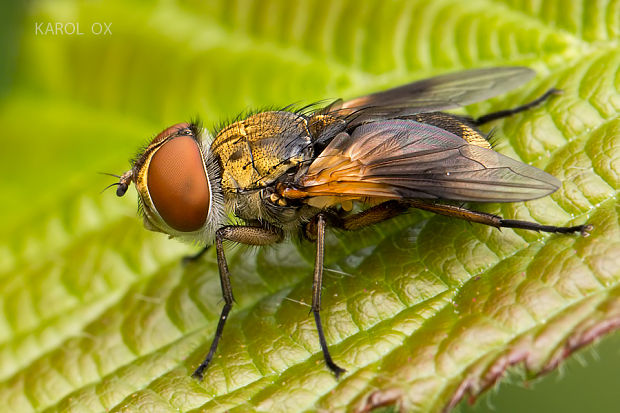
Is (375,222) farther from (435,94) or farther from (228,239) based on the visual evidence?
(435,94)

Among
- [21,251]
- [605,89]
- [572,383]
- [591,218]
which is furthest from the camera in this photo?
[572,383]

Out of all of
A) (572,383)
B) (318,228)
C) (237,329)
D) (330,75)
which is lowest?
(572,383)

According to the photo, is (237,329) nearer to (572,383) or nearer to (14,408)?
(14,408)

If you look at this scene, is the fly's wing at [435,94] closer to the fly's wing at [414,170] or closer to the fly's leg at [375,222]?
the fly's wing at [414,170]

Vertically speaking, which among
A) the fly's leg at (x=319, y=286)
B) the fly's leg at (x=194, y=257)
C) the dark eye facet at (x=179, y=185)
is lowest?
the fly's leg at (x=319, y=286)

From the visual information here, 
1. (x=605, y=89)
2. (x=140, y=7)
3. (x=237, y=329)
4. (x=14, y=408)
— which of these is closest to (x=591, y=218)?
(x=605, y=89)

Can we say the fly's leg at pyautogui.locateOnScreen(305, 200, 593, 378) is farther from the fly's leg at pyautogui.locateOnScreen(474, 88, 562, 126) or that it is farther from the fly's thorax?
the fly's leg at pyautogui.locateOnScreen(474, 88, 562, 126)

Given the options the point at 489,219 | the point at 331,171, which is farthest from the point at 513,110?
the point at 331,171

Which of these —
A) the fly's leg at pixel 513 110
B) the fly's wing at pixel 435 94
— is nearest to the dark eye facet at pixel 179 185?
the fly's wing at pixel 435 94
